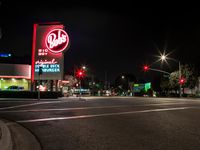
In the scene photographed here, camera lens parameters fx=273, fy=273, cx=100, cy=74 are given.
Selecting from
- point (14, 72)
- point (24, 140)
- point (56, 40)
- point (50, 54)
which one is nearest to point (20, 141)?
point (24, 140)

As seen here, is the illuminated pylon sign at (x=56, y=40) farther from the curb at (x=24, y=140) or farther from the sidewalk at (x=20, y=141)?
the sidewalk at (x=20, y=141)

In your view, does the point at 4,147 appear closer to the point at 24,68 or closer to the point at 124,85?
the point at 24,68

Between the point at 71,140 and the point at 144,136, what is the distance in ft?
7.86

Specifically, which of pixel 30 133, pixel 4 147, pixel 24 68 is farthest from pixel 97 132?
pixel 24 68

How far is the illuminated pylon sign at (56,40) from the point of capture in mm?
44188

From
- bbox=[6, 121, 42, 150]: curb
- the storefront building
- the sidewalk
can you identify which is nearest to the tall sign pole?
the storefront building

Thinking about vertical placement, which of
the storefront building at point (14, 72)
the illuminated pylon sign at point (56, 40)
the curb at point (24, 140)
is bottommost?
the curb at point (24, 140)

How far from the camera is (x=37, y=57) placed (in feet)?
149

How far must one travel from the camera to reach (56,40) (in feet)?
147

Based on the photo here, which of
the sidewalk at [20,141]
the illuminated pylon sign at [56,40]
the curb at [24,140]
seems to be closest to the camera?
the sidewalk at [20,141]

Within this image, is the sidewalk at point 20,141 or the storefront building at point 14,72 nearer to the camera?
the sidewalk at point 20,141

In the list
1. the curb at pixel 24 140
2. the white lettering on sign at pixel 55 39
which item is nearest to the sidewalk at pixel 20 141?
the curb at pixel 24 140

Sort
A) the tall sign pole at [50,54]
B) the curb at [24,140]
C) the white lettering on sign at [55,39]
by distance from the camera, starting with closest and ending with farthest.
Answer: the curb at [24,140] < the white lettering on sign at [55,39] < the tall sign pole at [50,54]

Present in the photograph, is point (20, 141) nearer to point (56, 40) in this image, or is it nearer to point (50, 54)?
point (56, 40)
